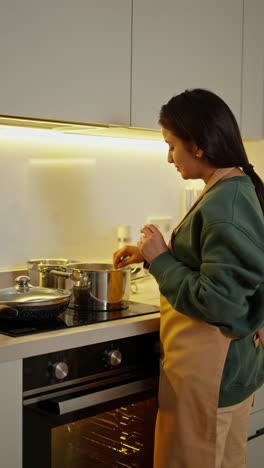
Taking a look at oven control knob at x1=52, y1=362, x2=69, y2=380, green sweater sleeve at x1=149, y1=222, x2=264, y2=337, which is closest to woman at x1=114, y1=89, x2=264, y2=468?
green sweater sleeve at x1=149, y1=222, x2=264, y2=337

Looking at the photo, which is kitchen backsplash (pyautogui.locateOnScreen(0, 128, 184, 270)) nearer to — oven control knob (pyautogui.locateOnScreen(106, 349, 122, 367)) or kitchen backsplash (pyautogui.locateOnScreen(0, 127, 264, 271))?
kitchen backsplash (pyautogui.locateOnScreen(0, 127, 264, 271))

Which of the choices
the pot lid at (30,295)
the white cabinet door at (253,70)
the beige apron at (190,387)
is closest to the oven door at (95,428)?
the beige apron at (190,387)

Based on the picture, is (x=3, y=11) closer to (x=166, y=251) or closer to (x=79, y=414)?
(x=166, y=251)

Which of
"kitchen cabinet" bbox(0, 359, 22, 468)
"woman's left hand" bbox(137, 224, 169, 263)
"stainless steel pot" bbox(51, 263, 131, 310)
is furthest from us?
"stainless steel pot" bbox(51, 263, 131, 310)

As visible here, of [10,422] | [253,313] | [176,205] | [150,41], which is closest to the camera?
[10,422]

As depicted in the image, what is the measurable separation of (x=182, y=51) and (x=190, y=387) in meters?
0.96

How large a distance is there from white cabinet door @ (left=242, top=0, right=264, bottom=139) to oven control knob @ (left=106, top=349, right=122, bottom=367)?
0.99m

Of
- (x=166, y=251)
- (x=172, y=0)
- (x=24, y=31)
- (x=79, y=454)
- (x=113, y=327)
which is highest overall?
(x=172, y=0)

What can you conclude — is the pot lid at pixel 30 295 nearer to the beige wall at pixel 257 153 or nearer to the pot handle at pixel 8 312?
the pot handle at pixel 8 312

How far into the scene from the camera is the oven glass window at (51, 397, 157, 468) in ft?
4.82

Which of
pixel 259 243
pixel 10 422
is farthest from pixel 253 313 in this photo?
pixel 10 422

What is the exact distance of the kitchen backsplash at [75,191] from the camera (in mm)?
1905

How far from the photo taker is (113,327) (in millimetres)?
1493

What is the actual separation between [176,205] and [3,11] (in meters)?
1.14
